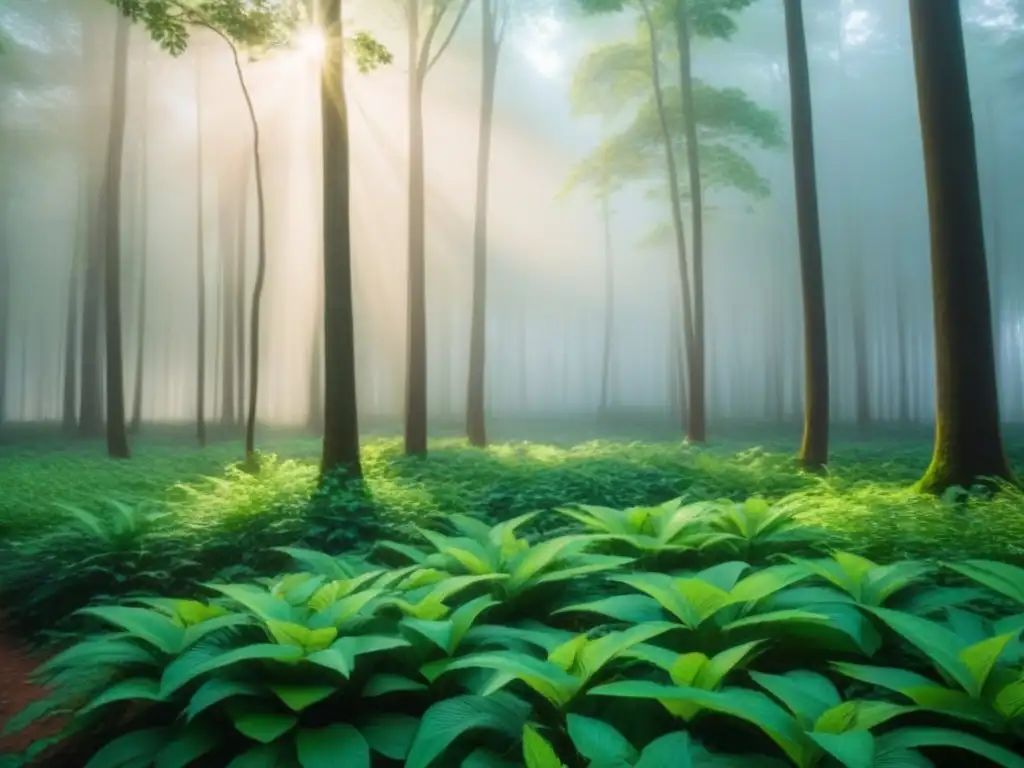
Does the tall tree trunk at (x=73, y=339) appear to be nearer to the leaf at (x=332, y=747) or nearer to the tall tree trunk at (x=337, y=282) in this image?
the tall tree trunk at (x=337, y=282)

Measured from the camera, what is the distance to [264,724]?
79.7 inches

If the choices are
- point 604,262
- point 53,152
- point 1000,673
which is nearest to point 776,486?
point 1000,673

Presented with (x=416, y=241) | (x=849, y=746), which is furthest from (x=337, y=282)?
(x=849, y=746)

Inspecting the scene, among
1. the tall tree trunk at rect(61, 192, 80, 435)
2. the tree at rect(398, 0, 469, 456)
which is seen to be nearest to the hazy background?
the tall tree trunk at rect(61, 192, 80, 435)

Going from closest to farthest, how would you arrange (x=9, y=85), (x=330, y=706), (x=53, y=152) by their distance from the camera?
(x=330, y=706), (x=9, y=85), (x=53, y=152)

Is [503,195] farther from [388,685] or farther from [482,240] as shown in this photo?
[388,685]

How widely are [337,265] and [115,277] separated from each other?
5813 millimetres

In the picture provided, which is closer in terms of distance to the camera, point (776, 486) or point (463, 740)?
point (463, 740)

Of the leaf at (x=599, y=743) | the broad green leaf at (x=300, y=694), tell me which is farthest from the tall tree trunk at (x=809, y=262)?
the broad green leaf at (x=300, y=694)

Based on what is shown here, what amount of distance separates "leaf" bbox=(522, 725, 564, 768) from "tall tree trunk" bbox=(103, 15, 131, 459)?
33.1 feet

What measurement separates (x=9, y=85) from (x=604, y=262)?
55.4 ft

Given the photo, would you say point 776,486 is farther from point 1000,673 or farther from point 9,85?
point 9,85

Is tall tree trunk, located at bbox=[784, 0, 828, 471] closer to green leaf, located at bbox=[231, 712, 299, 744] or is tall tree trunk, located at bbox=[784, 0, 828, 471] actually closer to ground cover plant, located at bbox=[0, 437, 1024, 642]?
ground cover plant, located at bbox=[0, 437, 1024, 642]

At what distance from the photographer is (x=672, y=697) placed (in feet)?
6.42
